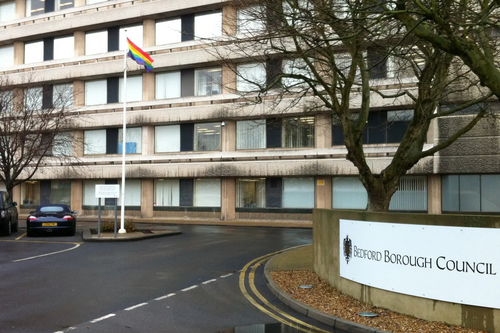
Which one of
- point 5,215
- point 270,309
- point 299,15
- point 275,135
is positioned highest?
point 299,15

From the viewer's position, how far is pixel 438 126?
25031mm

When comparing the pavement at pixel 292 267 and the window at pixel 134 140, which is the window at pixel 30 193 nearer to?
the window at pixel 134 140

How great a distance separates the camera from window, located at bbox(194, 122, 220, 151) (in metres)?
31.4

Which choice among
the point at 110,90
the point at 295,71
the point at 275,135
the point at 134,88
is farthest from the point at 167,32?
the point at 295,71

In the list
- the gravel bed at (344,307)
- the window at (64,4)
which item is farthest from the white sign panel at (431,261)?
the window at (64,4)

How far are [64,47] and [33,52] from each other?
10.6ft

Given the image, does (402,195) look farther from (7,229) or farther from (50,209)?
(7,229)

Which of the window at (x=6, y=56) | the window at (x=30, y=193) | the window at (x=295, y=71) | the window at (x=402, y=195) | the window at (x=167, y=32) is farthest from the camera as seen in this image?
the window at (x=6, y=56)

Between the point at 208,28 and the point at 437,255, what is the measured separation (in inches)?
1120

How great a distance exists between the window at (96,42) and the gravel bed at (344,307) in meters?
30.0

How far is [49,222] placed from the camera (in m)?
19.1

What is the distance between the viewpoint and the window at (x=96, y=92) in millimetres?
35031

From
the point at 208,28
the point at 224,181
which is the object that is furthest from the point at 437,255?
the point at 208,28

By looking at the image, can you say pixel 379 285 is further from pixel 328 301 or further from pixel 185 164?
pixel 185 164
